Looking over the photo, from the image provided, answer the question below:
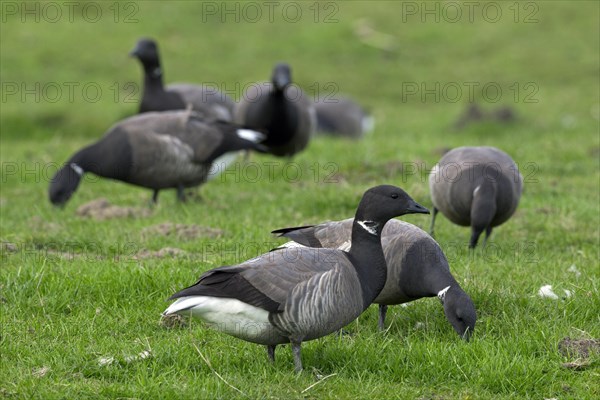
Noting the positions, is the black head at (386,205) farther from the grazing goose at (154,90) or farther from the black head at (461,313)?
the grazing goose at (154,90)

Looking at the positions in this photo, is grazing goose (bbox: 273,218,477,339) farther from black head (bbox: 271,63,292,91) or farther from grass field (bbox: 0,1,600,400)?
black head (bbox: 271,63,292,91)

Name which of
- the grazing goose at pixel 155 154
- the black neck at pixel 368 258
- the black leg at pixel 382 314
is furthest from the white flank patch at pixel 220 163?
the black neck at pixel 368 258

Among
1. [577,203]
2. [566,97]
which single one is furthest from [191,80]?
[577,203]

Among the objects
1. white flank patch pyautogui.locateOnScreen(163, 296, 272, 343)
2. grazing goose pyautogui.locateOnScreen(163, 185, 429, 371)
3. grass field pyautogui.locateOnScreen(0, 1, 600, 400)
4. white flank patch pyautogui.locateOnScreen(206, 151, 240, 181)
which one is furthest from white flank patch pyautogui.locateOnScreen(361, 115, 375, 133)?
white flank patch pyautogui.locateOnScreen(163, 296, 272, 343)

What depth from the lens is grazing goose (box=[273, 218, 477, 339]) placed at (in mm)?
6484

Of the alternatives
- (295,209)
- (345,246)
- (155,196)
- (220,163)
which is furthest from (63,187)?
(345,246)

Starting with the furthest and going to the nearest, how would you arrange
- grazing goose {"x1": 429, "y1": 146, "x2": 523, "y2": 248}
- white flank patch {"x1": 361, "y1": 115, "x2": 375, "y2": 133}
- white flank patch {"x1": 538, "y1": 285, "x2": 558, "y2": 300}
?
white flank patch {"x1": 361, "y1": 115, "x2": 375, "y2": 133} < grazing goose {"x1": 429, "y1": 146, "x2": 523, "y2": 248} < white flank patch {"x1": 538, "y1": 285, "x2": 558, "y2": 300}

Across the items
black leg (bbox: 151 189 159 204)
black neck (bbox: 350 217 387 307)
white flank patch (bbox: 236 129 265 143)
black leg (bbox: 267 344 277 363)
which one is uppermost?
black neck (bbox: 350 217 387 307)

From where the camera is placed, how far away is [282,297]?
5754 mm

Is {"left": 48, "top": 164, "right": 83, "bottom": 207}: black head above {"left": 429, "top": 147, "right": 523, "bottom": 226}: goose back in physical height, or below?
below

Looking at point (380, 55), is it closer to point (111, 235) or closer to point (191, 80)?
point (191, 80)

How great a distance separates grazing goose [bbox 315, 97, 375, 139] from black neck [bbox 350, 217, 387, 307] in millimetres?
13652

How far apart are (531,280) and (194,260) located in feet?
10.1

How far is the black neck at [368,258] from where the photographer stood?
6.15m
